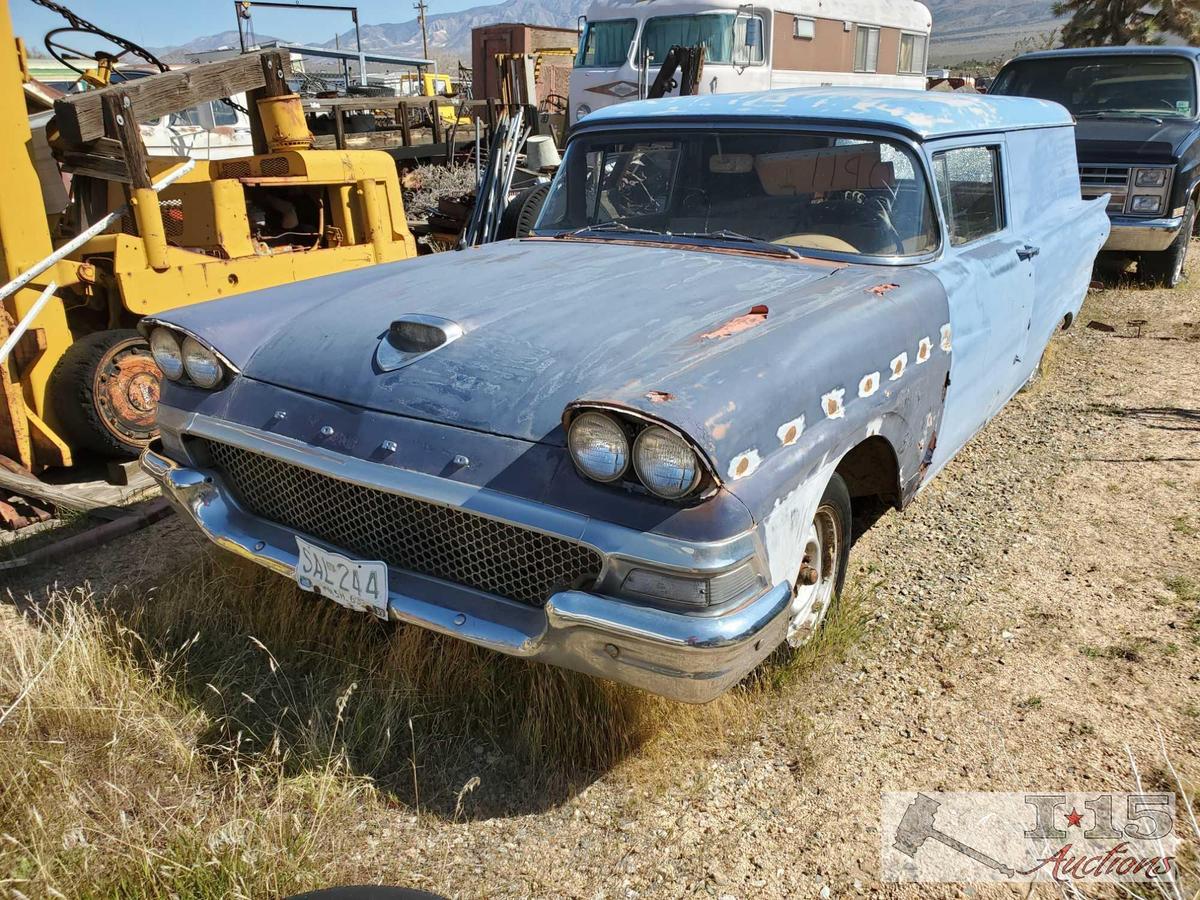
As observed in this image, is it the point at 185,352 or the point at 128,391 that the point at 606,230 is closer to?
the point at 185,352

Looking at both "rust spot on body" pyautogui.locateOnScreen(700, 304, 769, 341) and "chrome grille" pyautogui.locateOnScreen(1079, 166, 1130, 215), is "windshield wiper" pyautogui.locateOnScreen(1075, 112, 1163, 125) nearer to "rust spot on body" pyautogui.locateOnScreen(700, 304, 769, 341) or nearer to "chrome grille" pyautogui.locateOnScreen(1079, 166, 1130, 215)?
"chrome grille" pyautogui.locateOnScreen(1079, 166, 1130, 215)

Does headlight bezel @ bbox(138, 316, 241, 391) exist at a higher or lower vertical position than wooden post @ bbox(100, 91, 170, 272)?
lower

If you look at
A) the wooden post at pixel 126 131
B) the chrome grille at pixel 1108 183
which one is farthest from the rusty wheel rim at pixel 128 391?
the chrome grille at pixel 1108 183

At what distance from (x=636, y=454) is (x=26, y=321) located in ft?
Result: 11.0

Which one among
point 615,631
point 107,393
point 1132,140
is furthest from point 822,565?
point 1132,140

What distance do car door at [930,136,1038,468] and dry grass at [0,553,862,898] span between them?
3.28 ft

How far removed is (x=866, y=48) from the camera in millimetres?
17922

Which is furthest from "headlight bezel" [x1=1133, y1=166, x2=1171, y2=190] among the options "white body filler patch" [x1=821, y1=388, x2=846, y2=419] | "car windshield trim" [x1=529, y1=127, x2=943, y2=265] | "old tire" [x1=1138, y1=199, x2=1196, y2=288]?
"white body filler patch" [x1=821, y1=388, x2=846, y2=419]

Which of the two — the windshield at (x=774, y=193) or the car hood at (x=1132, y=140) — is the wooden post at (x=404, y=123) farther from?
the windshield at (x=774, y=193)

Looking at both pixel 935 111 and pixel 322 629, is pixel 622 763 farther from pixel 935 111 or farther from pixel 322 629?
pixel 935 111

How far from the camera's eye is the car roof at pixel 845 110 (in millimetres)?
3350

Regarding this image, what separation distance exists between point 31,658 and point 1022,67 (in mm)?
8960

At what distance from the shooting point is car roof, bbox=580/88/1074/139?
3.35 meters

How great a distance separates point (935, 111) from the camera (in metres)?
3.56
